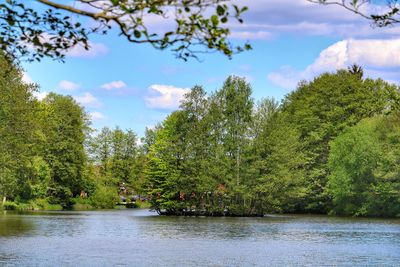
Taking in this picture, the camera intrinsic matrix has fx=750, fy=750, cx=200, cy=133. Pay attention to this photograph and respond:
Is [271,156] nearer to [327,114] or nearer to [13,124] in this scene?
[327,114]

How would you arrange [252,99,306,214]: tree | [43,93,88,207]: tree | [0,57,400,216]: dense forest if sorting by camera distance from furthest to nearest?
[43,93,88,207]: tree
[252,99,306,214]: tree
[0,57,400,216]: dense forest

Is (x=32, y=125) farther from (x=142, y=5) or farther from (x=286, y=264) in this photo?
(x=142, y=5)

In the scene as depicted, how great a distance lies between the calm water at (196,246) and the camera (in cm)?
3069

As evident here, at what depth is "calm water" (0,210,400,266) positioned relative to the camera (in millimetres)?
30689

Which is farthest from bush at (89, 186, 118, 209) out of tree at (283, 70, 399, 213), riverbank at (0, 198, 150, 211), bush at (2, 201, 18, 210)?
tree at (283, 70, 399, 213)

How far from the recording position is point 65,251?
3359 cm

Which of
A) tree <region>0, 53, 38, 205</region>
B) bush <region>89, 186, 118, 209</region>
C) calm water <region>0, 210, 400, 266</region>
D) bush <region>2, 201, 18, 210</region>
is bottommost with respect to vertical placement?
calm water <region>0, 210, 400, 266</region>

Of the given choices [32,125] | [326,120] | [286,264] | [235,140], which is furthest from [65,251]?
[326,120]

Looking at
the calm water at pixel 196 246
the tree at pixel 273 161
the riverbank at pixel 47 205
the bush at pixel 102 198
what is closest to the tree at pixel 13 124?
the calm water at pixel 196 246

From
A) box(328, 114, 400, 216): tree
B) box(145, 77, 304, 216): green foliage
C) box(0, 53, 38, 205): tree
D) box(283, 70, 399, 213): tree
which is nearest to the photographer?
box(0, 53, 38, 205): tree

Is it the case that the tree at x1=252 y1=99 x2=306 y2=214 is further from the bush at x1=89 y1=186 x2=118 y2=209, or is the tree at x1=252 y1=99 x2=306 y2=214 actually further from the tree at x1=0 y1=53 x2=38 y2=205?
the bush at x1=89 y1=186 x2=118 y2=209

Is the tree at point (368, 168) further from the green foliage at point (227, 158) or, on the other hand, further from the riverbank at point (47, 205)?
the riverbank at point (47, 205)

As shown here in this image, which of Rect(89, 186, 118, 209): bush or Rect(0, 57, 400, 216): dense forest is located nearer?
Rect(0, 57, 400, 216): dense forest

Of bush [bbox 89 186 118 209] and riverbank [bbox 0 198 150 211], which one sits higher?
bush [bbox 89 186 118 209]
